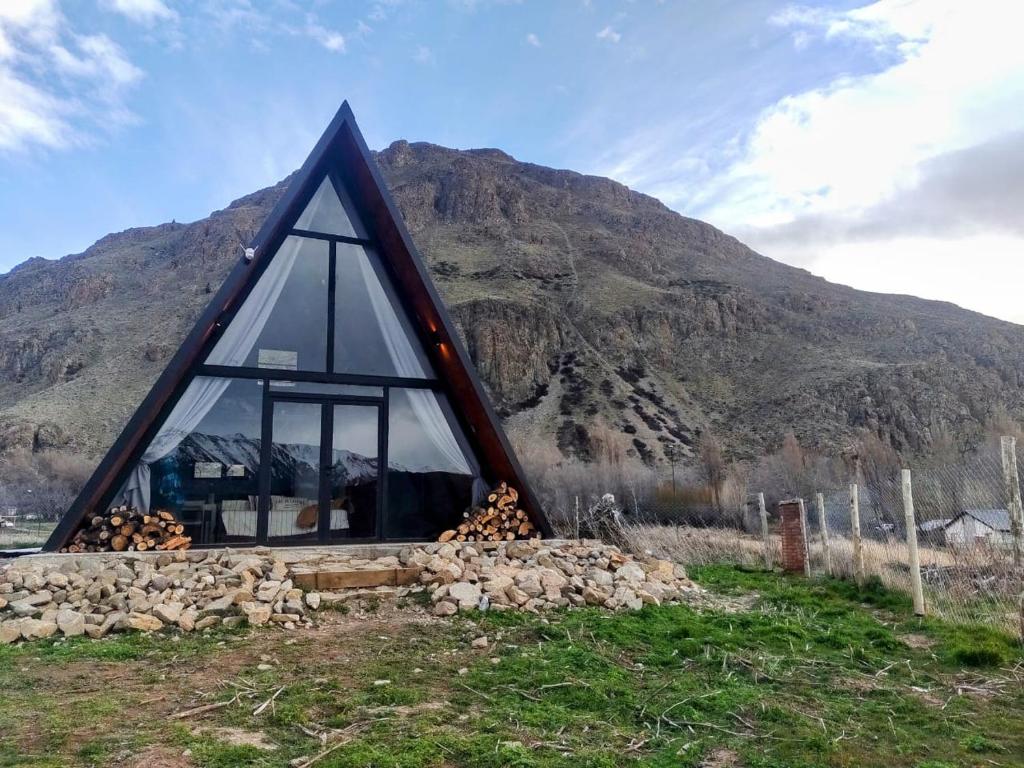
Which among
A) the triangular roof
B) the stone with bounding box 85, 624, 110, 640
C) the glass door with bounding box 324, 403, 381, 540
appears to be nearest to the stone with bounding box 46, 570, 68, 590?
the stone with bounding box 85, 624, 110, 640

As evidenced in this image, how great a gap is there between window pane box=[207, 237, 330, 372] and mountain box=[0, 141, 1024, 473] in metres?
33.1

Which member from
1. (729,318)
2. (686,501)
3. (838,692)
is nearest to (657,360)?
(729,318)

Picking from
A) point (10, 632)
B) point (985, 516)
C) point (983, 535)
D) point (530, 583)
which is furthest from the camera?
point (985, 516)

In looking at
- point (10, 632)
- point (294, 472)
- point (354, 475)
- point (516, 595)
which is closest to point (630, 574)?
point (516, 595)

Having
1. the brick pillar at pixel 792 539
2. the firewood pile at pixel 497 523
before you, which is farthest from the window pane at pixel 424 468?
the brick pillar at pixel 792 539

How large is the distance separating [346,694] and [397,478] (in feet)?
15.7

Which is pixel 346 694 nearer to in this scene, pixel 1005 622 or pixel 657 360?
pixel 1005 622

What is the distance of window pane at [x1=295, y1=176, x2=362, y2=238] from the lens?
8.70m

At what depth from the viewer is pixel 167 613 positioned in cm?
534

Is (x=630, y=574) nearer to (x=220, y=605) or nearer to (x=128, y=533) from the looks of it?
(x=220, y=605)

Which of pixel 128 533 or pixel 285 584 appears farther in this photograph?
pixel 128 533

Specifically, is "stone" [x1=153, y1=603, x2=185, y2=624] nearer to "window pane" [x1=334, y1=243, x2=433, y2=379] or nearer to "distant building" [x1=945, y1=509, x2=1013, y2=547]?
"window pane" [x1=334, y1=243, x2=433, y2=379]

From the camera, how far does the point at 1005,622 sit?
584cm

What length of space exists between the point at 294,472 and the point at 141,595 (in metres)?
2.53
